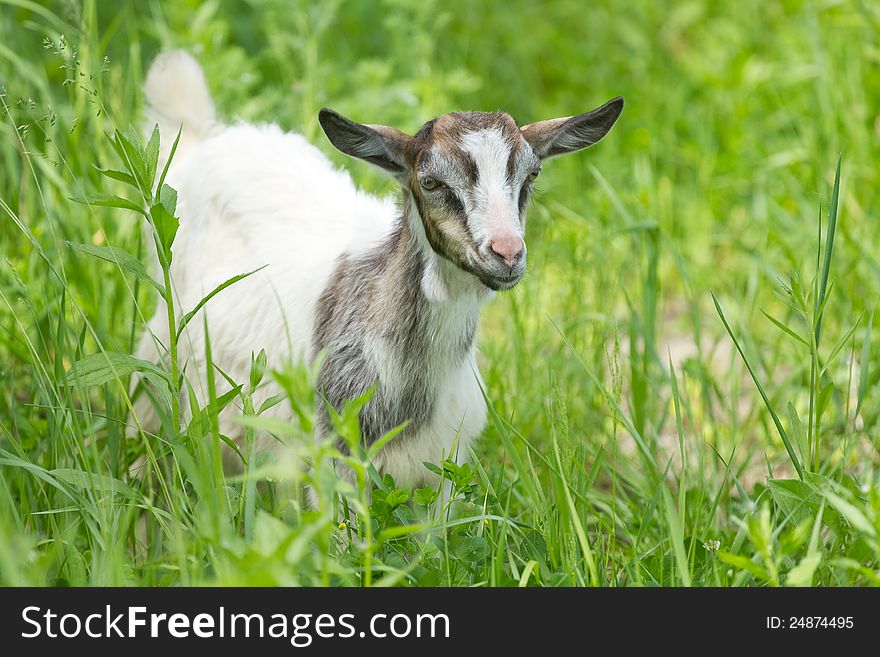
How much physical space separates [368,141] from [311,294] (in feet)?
2.15

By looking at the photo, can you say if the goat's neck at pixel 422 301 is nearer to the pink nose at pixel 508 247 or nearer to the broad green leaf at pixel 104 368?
the pink nose at pixel 508 247

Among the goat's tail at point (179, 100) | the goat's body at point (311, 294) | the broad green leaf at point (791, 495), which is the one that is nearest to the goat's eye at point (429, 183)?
the goat's body at point (311, 294)

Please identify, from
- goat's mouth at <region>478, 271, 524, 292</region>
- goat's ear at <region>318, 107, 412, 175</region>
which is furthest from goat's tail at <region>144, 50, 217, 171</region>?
goat's mouth at <region>478, 271, 524, 292</region>

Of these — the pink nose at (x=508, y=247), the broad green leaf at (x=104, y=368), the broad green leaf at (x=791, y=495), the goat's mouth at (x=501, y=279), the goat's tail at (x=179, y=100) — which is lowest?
the broad green leaf at (x=791, y=495)

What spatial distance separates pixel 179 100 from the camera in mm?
4480

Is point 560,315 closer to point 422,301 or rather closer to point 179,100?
point 422,301

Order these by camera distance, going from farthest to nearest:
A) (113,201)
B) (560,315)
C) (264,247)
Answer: (560,315)
(264,247)
(113,201)

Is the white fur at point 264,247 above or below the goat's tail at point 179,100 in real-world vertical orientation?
below

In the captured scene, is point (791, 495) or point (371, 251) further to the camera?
point (371, 251)

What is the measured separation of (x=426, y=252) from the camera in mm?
3383

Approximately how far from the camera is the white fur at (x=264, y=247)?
3543mm

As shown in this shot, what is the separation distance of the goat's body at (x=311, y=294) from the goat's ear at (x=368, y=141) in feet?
0.75

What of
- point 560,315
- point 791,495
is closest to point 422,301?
point 791,495
